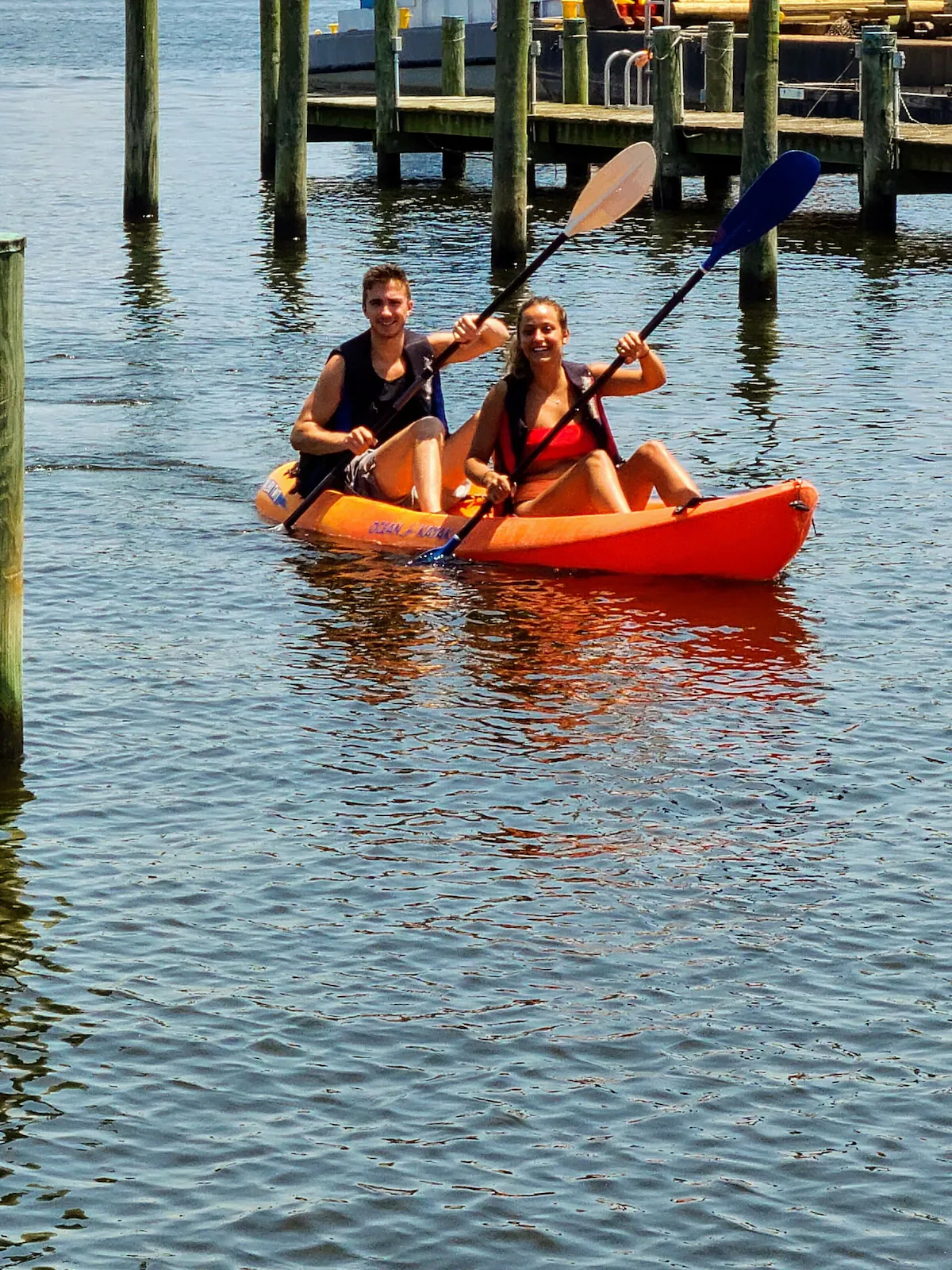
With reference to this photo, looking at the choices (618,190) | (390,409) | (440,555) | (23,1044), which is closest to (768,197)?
(618,190)

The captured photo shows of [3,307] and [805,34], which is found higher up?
[805,34]

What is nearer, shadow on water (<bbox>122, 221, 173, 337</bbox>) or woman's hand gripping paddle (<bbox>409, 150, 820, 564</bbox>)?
woman's hand gripping paddle (<bbox>409, 150, 820, 564</bbox>)

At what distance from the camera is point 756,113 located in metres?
16.7

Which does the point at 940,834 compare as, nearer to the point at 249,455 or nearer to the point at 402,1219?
the point at 402,1219

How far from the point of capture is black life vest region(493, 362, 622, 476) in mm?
10312

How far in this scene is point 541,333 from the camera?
10.0m

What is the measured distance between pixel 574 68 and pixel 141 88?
7418 millimetres

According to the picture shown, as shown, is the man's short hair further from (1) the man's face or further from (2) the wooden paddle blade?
(2) the wooden paddle blade

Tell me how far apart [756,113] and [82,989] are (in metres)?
11.8

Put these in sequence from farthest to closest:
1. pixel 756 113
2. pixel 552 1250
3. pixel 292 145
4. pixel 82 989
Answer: pixel 292 145, pixel 756 113, pixel 82 989, pixel 552 1250

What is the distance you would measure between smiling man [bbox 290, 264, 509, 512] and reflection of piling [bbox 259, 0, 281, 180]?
14718 mm

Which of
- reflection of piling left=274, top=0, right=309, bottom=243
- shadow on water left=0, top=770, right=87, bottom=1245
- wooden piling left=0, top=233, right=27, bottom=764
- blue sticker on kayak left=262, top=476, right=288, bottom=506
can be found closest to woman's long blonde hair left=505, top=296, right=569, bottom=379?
blue sticker on kayak left=262, top=476, right=288, bottom=506

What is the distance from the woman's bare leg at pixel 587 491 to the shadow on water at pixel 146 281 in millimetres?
8101

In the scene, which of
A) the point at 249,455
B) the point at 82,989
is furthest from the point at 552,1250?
the point at 249,455
